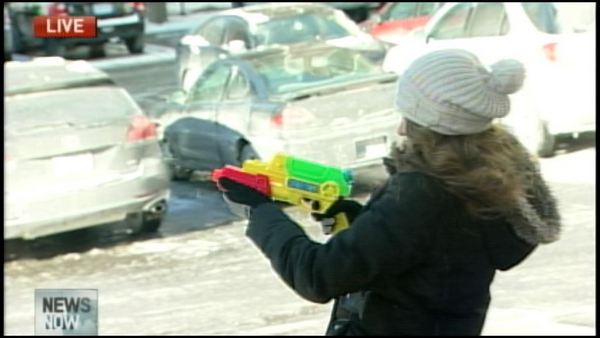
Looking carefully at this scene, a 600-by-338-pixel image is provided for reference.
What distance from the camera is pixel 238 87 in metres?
7.83

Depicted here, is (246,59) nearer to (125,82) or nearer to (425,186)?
(125,82)

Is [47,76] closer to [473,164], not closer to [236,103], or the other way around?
[236,103]

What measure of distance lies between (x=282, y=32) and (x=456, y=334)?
364 inches

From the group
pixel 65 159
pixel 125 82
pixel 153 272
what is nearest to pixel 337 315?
pixel 153 272

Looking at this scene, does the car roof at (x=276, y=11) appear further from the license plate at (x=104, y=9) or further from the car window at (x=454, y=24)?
the car window at (x=454, y=24)

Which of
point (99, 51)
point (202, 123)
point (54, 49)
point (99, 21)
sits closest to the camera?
point (54, 49)

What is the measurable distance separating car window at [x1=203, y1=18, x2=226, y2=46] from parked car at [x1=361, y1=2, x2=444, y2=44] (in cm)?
144

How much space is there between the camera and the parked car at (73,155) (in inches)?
244

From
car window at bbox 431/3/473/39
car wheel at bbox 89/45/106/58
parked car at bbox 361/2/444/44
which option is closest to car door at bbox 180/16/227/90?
car wheel at bbox 89/45/106/58

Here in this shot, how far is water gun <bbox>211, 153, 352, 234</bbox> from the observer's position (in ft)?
6.99

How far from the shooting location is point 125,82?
13016 millimetres

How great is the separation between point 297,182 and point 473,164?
33 cm

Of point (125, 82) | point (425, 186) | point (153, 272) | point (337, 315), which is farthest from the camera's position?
point (125, 82)

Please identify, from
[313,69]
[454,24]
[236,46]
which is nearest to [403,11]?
[236,46]
